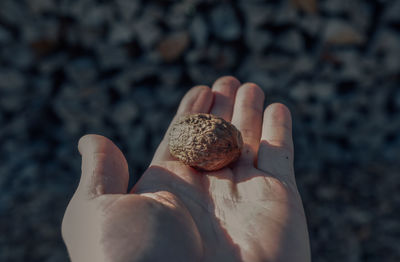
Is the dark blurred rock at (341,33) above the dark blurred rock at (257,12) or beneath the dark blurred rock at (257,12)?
beneath

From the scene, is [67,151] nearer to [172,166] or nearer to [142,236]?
[172,166]

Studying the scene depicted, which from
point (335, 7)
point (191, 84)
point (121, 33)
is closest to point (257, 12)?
point (335, 7)

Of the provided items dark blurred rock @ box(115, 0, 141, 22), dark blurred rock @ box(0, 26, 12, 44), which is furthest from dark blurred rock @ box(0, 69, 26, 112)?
dark blurred rock @ box(115, 0, 141, 22)

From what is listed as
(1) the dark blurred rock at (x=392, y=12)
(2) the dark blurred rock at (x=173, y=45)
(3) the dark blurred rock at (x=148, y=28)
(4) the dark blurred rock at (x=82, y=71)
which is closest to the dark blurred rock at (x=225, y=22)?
(2) the dark blurred rock at (x=173, y=45)

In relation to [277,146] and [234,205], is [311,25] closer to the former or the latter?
[277,146]

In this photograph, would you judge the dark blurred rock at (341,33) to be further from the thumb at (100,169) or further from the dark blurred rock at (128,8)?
the thumb at (100,169)

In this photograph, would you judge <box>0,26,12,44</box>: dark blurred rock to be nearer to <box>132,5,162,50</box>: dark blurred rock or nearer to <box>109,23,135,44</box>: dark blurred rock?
<box>109,23,135,44</box>: dark blurred rock

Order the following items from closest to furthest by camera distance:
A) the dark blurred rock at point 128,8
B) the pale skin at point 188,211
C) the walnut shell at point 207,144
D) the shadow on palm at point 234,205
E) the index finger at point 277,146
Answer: the pale skin at point 188,211, the shadow on palm at point 234,205, the index finger at point 277,146, the walnut shell at point 207,144, the dark blurred rock at point 128,8
